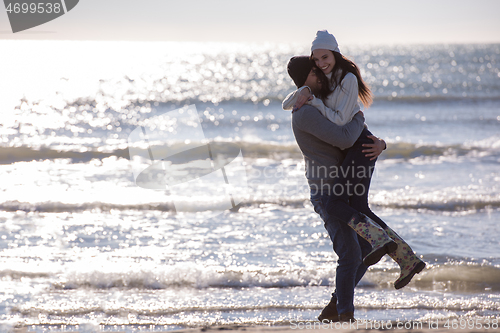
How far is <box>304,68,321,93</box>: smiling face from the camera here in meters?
2.79

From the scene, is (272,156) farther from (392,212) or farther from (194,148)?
(392,212)

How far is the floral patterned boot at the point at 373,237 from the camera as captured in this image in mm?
2666

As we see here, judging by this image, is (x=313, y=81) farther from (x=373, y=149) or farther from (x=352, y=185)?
(x=352, y=185)

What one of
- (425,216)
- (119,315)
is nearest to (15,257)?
(119,315)

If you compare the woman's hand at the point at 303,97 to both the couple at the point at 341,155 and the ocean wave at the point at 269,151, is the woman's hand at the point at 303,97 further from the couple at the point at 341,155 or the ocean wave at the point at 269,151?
the ocean wave at the point at 269,151

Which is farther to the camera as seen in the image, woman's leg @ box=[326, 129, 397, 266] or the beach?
the beach

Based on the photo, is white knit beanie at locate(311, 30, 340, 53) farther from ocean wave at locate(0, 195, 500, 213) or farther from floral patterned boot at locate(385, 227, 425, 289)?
ocean wave at locate(0, 195, 500, 213)

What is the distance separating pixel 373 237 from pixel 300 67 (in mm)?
1119

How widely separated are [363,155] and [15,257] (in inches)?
154

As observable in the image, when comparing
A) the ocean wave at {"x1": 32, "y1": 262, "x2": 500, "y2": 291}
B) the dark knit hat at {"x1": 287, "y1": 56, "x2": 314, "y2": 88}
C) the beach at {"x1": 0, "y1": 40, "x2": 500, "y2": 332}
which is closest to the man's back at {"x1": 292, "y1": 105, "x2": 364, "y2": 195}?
the dark knit hat at {"x1": 287, "y1": 56, "x2": 314, "y2": 88}

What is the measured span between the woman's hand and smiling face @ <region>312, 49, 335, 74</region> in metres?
0.18

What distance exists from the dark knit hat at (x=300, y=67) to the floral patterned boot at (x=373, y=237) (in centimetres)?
91

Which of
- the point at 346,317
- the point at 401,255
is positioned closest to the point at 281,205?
the point at 346,317

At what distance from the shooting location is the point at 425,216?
6.48 m
